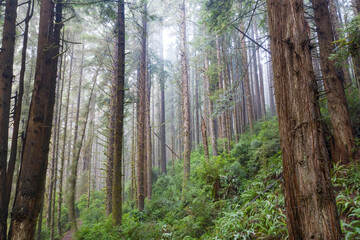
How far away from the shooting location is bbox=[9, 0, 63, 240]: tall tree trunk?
3588 millimetres

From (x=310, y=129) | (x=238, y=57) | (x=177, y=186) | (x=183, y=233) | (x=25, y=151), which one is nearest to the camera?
(x=310, y=129)

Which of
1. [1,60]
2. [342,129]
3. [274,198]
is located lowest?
[274,198]

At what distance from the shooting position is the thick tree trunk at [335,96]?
5270 mm

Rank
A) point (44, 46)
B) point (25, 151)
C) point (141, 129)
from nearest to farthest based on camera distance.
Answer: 1. point (25, 151)
2. point (44, 46)
3. point (141, 129)

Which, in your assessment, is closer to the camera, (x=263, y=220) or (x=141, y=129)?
(x=263, y=220)

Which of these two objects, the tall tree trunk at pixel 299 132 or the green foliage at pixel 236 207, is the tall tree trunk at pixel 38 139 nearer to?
the green foliage at pixel 236 207

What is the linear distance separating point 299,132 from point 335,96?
395 cm

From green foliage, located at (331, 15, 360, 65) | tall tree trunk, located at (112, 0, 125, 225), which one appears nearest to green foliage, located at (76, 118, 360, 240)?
tall tree trunk, located at (112, 0, 125, 225)

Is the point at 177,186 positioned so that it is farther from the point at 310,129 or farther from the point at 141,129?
the point at 310,129

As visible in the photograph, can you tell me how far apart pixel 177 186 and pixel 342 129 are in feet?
32.6

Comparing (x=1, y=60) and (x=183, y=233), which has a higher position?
(x=1, y=60)

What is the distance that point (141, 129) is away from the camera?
31.7ft

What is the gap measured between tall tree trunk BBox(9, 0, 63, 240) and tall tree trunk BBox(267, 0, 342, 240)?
14.2ft

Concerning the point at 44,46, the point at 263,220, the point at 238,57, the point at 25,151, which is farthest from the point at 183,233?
the point at 238,57
